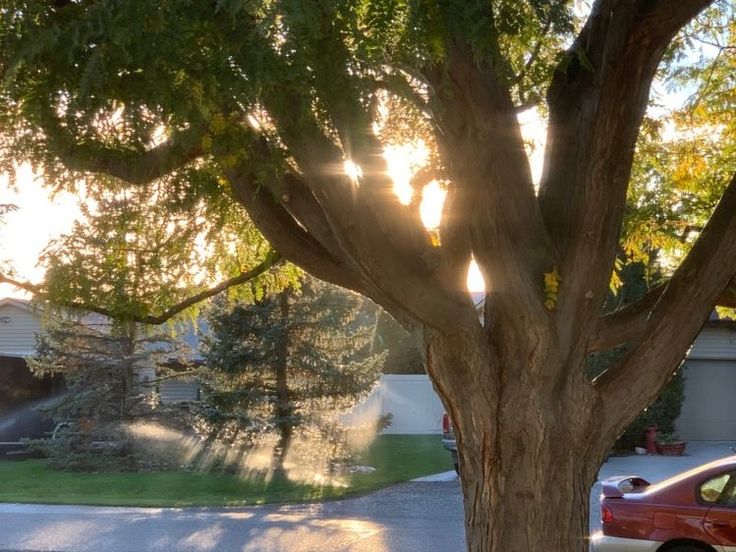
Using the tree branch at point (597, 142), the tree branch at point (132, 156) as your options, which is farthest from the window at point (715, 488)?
the tree branch at point (132, 156)

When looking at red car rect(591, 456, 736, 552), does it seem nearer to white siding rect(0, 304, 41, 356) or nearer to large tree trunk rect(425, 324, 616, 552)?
large tree trunk rect(425, 324, 616, 552)

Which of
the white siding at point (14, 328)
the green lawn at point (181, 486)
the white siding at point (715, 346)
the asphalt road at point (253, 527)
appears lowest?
the asphalt road at point (253, 527)

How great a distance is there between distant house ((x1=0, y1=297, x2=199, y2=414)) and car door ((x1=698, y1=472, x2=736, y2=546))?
63.5ft

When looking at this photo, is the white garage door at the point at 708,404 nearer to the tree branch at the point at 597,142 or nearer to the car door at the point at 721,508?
the car door at the point at 721,508

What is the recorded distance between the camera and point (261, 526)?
1463 cm

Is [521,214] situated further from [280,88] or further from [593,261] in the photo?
[280,88]

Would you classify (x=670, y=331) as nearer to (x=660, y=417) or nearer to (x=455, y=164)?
(x=455, y=164)

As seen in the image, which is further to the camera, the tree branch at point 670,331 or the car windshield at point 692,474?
the car windshield at point 692,474

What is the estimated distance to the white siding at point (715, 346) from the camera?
25547mm

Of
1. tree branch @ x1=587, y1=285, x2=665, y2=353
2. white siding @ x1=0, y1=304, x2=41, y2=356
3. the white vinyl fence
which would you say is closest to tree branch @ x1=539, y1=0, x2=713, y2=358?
tree branch @ x1=587, y1=285, x2=665, y2=353

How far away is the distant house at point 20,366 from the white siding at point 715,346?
512 inches

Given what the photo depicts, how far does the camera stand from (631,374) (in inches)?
234

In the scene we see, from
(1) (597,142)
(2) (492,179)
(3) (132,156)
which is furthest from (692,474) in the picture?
(3) (132,156)

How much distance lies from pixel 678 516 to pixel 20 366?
2393 centimetres
